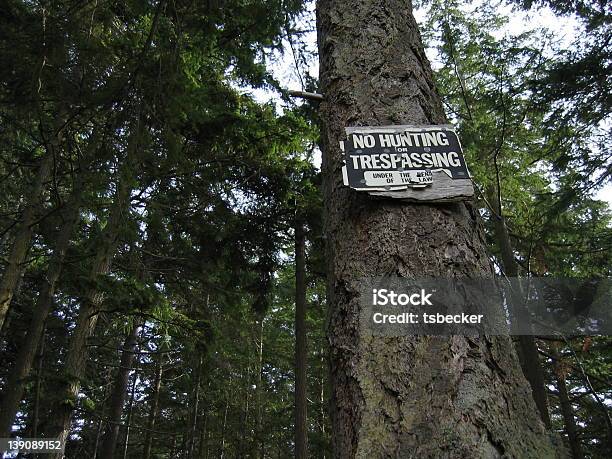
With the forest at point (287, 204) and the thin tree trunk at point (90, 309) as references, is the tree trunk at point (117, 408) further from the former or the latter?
the thin tree trunk at point (90, 309)

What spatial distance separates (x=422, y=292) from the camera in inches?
47.5

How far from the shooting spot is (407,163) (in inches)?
56.7

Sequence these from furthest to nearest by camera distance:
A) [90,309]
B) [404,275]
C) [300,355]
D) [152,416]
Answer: [152,416]
[300,355]
[90,309]
[404,275]

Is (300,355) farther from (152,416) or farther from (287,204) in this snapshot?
(152,416)

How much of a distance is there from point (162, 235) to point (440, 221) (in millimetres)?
8112

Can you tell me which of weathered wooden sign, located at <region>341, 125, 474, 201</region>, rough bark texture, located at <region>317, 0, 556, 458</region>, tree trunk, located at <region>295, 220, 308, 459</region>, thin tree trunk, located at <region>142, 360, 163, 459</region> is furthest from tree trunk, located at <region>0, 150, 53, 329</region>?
thin tree trunk, located at <region>142, 360, 163, 459</region>

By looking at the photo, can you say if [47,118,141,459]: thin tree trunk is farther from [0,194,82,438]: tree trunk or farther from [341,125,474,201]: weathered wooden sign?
[341,125,474,201]: weathered wooden sign

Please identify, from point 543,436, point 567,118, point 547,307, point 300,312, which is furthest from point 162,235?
point 543,436

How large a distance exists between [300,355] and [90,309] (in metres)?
4.62

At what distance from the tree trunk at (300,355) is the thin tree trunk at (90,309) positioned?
441cm

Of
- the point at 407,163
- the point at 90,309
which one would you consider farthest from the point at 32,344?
the point at 407,163

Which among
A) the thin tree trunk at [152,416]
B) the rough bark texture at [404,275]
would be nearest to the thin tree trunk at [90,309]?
the rough bark texture at [404,275]

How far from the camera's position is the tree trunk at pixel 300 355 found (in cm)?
868

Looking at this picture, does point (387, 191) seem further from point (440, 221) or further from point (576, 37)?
point (576, 37)
